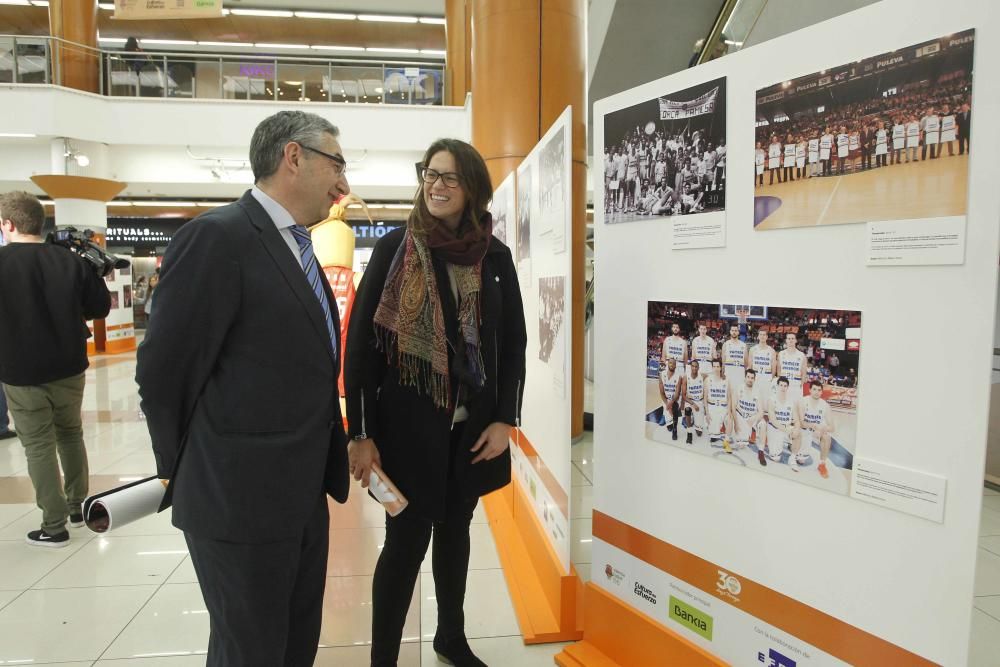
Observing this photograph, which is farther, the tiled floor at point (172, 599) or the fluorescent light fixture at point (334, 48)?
the fluorescent light fixture at point (334, 48)

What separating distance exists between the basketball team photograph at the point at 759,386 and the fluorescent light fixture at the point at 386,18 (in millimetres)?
15350

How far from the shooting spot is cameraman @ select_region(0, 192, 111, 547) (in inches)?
113

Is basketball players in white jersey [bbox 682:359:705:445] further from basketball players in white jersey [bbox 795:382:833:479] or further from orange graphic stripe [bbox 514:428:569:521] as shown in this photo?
orange graphic stripe [bbox 514:428:569:521]

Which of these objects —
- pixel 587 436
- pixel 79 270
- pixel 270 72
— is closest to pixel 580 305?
pixel 587 436

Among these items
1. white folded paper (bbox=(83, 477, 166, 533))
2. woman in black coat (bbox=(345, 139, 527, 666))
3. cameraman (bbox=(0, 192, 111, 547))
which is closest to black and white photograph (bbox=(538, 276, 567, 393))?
woman in black coat (bbox=(345, 139, 527, 666))

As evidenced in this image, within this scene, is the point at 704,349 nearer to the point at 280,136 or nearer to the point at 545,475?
the point at 545,475

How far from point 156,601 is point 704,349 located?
244 cm

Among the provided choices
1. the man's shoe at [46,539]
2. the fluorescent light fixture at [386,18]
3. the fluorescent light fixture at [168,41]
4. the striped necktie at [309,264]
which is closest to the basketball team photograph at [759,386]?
the striped necktie at [309,264]

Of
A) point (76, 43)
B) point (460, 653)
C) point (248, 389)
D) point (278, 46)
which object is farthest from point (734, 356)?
point (278, 46)

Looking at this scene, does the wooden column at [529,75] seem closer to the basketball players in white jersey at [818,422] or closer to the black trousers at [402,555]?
the black trousers at [402,555]

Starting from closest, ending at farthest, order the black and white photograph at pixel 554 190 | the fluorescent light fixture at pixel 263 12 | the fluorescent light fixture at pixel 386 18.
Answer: the black and white photograph at pixel 554 190, the fluorescent light fixture at pixel 263 12, the fluorescent light fixture at pixel 386 18

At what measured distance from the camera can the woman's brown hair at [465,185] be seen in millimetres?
1653

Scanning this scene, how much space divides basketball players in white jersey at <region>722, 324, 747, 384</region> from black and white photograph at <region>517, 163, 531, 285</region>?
1.26m

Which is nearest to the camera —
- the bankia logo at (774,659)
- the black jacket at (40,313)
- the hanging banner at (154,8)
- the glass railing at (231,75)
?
the bankia logo at (774,659)
